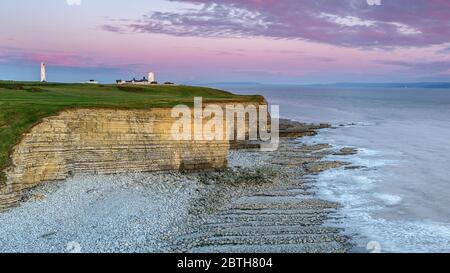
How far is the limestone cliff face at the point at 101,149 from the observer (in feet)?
88.3

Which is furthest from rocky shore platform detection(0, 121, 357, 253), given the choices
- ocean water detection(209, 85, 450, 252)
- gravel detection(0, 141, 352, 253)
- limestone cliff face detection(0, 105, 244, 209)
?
ocean water detection(209, 85, 450, 252)

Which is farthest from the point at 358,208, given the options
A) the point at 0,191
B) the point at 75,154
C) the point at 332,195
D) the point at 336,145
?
the point at 336,145

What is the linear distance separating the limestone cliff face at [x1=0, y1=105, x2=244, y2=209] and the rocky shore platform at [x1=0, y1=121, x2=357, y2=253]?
0.79m

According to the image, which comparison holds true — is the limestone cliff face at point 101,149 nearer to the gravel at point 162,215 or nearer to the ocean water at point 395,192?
the gravel at point 162,215

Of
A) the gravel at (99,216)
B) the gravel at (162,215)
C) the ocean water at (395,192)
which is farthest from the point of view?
the ocean water at (395,192)

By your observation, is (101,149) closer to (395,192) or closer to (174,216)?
(174,216)

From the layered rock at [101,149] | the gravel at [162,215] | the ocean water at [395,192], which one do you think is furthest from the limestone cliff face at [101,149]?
the ocean water at [395,192]

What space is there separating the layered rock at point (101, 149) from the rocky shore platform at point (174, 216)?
80 cm

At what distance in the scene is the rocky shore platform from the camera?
2131cm

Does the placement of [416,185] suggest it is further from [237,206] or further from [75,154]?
[75,154]

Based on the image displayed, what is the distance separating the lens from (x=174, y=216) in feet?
82.0

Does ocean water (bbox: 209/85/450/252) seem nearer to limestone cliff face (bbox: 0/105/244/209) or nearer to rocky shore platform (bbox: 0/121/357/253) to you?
rocky shore platform (bbox: 0/121/357/253)

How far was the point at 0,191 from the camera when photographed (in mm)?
24766
